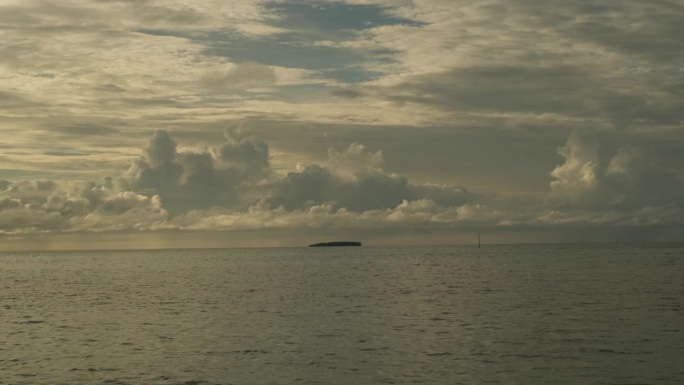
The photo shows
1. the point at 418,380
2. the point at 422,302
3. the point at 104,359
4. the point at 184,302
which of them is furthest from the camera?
the point at 184,302

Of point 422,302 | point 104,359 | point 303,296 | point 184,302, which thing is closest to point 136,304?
point 184,302

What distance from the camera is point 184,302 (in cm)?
9100

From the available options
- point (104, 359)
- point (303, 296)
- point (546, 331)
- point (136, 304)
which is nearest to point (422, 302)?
point (303, 296)

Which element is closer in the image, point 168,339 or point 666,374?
point 666,374

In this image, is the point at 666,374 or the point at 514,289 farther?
the point at 514,289

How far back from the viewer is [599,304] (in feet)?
259

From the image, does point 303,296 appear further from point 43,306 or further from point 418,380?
point 418,380

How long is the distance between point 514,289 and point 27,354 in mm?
68329

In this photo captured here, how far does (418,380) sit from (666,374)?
1373cm

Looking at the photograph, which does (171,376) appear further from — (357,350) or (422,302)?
(422,302)

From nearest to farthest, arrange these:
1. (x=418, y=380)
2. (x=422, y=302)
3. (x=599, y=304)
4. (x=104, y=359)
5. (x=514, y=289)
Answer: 1. (x=418, y=380)
2. (x=104, y=359)
3. (x=599, y=304)
4. (x=422, y=302)
5. (x=514, y=289)

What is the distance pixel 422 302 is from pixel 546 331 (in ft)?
90.3

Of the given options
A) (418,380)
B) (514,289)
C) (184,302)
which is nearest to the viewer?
(418,380)

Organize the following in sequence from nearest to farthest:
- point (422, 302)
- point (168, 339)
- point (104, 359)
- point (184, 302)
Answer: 1. point (104, 359)
2. point (168, 339)
3. point (422, 302)
4. point (184, 302)
